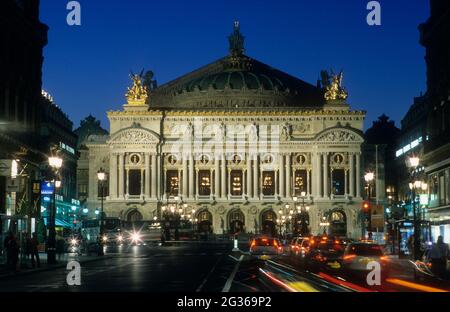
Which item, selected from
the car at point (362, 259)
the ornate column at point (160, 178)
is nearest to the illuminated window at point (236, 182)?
the ornate column at point (160, 178)

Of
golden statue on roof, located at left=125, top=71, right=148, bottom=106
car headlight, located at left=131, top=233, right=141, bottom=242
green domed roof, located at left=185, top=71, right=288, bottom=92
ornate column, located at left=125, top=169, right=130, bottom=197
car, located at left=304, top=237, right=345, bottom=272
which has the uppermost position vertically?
green domed roof, located at left=185, top=71, right=288, bottom=92

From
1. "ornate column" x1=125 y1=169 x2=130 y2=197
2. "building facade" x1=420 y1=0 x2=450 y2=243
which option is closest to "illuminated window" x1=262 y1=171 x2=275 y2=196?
"ornate column" x1=125 y1=169 x2=130 y2=197

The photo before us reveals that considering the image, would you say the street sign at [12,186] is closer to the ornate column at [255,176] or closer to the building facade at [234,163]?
the building facade at [234,163]

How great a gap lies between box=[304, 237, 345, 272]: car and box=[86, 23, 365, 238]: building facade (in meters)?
105

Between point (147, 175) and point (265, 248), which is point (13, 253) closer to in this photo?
point (265, 248)

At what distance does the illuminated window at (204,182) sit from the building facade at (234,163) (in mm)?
178

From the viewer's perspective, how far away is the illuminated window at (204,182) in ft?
538

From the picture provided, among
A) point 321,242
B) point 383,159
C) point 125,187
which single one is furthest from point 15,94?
point 383,159

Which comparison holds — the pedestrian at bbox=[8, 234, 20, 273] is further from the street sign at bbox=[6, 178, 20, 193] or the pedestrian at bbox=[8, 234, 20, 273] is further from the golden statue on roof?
the golden statue on roof

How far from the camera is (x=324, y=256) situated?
47.3 metres

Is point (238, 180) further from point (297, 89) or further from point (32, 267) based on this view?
point (32, 267)

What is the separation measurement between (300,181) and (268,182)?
18.9 ft

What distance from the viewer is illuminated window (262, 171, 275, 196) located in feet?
538
